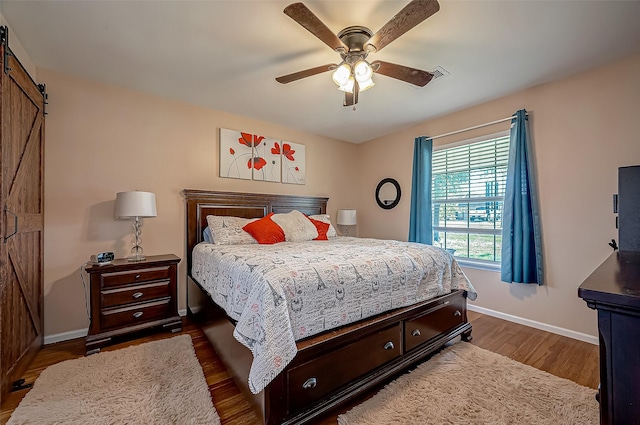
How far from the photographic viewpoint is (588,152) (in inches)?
97.7

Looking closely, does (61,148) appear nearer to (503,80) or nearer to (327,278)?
(327,278)

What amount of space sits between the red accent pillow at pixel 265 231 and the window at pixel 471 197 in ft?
7.41

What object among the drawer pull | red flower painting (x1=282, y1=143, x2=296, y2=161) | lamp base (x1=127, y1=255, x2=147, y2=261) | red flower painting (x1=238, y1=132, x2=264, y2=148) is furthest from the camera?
red flower painting (x1=282, y1=143, x2=296, y2=161)

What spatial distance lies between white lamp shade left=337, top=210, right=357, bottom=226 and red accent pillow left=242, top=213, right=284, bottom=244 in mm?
1493

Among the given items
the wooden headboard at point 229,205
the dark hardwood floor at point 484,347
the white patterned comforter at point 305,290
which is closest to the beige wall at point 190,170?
the wooden headboard at point 229,205

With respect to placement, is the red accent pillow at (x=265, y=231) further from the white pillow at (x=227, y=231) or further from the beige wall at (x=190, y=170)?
the beige wall at (x=190, y=170)

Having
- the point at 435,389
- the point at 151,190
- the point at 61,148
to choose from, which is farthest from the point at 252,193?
the point at 435,389

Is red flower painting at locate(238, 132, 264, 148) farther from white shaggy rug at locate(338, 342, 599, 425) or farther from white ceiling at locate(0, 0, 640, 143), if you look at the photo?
white shaggy rug at locate(338, 342, 599, 425)

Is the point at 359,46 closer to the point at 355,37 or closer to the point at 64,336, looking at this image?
the point at 355,37

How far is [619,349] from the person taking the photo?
0.70 m

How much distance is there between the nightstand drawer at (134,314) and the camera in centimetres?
234

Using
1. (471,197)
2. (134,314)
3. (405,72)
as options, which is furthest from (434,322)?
(134,314)

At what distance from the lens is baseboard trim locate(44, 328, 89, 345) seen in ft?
7.96

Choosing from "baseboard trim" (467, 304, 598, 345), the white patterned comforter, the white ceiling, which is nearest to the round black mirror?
the white ceiling
